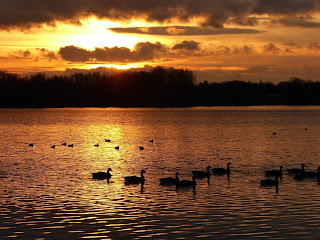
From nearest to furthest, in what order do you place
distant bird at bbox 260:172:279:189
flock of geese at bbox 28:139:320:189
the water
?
the water
distant bird at bbox 260:172:279:189
flock of geese at bbox 28:139:320:189

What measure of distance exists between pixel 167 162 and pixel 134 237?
28.2 meters

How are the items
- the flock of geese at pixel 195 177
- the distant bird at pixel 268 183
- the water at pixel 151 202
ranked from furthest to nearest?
the flock of geese at pixel 195 177, the distant bird at pixel 268 183, the water at pixel 151 202

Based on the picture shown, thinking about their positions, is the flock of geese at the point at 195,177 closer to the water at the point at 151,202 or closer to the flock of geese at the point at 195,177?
the flock of geese at the point at 195,177

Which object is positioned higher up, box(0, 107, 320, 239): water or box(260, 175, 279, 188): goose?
box(260, 175, 279, 188): goose

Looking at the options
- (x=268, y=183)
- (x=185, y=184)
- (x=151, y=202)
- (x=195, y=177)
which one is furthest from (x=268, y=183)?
(x=151, y=202)

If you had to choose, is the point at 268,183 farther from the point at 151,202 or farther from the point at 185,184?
the point at 151,202

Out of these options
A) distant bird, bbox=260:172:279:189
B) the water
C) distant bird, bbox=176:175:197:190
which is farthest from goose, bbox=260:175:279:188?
distant bird, bbox=176:175:197:190

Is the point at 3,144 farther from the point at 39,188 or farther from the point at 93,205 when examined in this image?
the point at 93,205

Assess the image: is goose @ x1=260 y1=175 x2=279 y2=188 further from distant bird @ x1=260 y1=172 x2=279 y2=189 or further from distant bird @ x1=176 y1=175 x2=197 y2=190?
distant bird @ x1=176 y1=175 x2=197 y2=190

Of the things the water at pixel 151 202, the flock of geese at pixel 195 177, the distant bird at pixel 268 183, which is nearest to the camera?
the water at pixel 151 202

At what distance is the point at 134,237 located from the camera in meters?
20.8

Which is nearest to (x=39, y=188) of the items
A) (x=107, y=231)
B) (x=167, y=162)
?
(x=107, y=231)

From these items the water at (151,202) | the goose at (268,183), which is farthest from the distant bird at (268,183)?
the water at (151,202)

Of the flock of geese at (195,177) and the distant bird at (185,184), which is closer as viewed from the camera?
the distant bird at (185,184)
